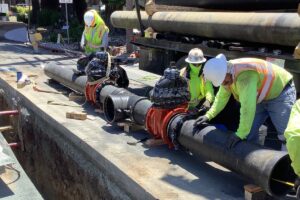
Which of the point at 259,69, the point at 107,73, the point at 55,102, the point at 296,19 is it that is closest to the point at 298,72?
the point at 296,19

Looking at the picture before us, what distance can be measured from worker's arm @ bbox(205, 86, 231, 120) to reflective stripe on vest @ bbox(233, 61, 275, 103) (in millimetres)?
388

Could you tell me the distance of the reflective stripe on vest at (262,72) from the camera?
176 inches

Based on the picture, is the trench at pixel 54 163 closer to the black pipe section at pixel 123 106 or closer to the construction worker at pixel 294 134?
the black pipe section at pixel 123 106

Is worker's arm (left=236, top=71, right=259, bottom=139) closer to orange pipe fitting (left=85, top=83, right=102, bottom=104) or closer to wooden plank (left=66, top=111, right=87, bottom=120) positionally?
wooden plank (left=66, top=111, right=87, bottom=120)

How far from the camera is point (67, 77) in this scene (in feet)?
30.1

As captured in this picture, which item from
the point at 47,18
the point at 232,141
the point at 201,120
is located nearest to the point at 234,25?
the point at 201,120

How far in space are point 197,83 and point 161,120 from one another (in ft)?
3.42

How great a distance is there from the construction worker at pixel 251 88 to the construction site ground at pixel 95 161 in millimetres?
679

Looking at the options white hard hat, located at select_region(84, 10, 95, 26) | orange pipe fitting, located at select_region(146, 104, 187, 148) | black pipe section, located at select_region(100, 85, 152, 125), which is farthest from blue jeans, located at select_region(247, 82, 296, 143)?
white hard hat, located at select_region(84, 10, 95, 26)

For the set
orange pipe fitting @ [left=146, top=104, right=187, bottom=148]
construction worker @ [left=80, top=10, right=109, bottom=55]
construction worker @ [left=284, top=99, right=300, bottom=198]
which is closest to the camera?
construction worker @ [left=284, top=99, right=300, bottom=198]

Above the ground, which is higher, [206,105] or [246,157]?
[206,105]

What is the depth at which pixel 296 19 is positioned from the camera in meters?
5.35

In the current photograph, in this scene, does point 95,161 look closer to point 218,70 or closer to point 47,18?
point 218,70

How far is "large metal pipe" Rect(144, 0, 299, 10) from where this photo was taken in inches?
258
